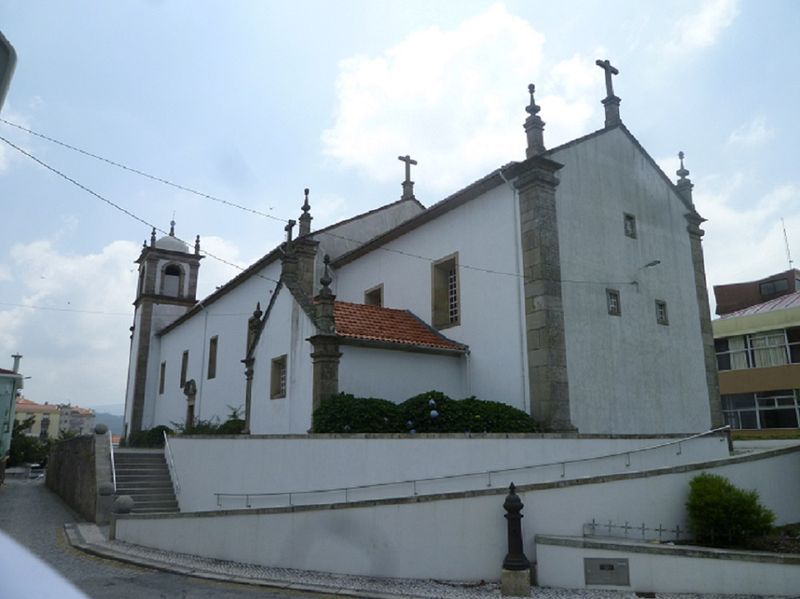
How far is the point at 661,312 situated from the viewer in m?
18.0

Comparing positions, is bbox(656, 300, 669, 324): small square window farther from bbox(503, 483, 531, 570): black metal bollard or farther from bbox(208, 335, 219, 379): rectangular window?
bbox(208, 335, 219, 379): rectangular window

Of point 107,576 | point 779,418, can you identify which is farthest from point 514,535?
point 779,418

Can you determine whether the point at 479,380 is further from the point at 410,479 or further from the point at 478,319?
the point at 410,479

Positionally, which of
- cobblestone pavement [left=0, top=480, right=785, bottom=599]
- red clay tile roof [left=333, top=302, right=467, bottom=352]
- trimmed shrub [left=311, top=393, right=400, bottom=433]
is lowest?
cobblestone pavement [left=0, top=480, right=785, bottom=599]

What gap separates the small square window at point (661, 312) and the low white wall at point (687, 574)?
34.5 ft

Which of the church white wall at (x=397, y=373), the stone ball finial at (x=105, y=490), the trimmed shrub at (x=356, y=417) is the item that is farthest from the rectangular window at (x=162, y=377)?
the trimmed shrub at (x=356, y=417)

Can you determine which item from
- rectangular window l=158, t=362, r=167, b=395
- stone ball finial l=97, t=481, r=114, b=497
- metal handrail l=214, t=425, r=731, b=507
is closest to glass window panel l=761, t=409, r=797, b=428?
metal handrail l=214, t=425, r=731, b=507

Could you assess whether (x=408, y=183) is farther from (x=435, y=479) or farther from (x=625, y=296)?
Answer: (x=435, y=479)

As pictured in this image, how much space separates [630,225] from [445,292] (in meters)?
5.58

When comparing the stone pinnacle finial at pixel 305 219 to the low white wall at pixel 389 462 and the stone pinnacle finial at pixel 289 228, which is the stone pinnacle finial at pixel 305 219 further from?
the low white wall at pixel 389 462

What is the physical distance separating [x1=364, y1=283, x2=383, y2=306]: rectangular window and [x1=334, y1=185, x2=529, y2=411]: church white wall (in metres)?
1.31

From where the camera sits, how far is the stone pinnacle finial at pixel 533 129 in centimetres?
1609

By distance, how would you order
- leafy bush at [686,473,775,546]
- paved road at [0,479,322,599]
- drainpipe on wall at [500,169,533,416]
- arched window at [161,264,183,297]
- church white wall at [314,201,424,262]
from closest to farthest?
paved road at [0,479,322,599]
leafy bush at [686,473,775,546]
drainpipe on wall at [500,169,533,416]
church white wall at [314,201,424,262]
arched window at [161,264,183,297]

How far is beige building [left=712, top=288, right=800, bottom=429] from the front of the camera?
30.7 meters
